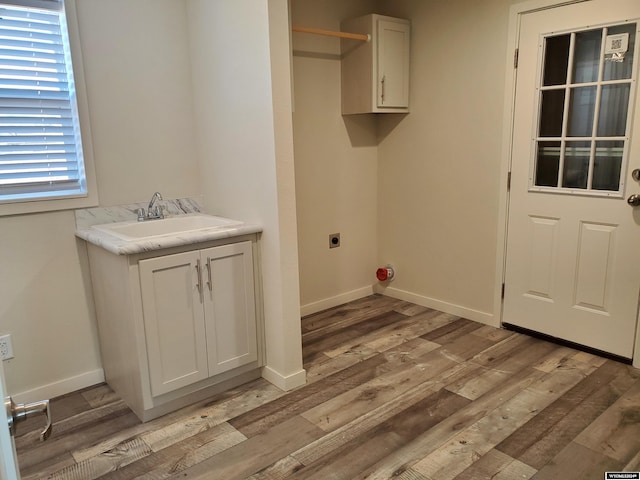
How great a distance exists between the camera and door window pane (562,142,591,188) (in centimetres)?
282

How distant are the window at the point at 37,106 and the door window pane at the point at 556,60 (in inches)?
104

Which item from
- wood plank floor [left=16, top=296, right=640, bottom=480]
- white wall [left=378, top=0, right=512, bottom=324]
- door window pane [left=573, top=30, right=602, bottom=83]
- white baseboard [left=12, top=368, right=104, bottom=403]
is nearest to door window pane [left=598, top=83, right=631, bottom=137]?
door window pane [left=573, top=30, right=602, bottom=83]

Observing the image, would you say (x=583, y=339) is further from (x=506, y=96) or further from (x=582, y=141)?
(x=506, y=96)

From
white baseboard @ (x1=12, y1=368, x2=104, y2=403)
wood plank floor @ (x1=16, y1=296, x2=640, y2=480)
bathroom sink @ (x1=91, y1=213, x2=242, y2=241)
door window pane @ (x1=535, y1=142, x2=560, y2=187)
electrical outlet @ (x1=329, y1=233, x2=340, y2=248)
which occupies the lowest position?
wood plank floor @ (x1=16, y1=296, x2=640, y2=480)

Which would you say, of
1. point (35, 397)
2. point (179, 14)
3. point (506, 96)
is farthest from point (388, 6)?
point (35, 397)

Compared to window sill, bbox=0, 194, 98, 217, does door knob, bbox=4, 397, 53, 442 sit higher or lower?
lower

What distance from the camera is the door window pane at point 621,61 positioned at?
2551mm

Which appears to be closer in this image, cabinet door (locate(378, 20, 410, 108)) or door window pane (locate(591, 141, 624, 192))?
door window pane (locate(591, 141, 624, 192))

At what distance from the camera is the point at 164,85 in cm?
285

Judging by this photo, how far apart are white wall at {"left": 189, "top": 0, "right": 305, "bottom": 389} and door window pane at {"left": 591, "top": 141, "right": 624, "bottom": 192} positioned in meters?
1.72

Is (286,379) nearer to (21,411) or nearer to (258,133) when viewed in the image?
(258,133)

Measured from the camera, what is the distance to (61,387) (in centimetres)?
265

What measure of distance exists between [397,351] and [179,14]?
239 cm

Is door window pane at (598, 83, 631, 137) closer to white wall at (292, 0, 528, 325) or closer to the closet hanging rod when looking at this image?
white wall at (292, 0, 528, 325)
